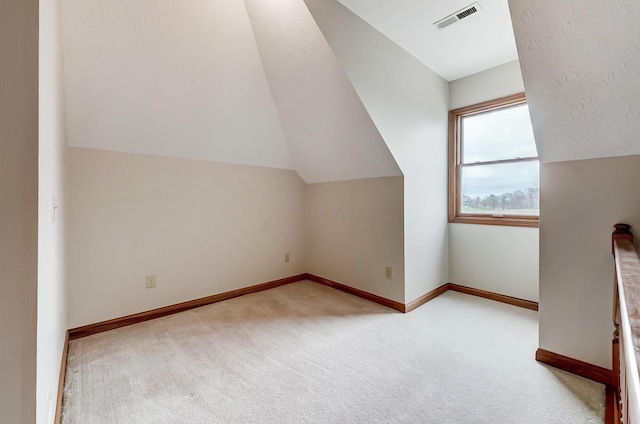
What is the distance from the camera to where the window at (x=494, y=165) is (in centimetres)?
259

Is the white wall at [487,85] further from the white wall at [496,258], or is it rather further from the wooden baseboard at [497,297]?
the wooden baseboard at [497,297]

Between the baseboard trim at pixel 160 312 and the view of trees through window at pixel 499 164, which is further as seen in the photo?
the view of trees through window at pixel 499 164

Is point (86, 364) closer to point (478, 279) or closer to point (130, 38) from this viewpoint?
point (130, 38)

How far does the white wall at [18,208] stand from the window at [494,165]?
3.34m

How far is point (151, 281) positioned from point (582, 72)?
3271 millimetres

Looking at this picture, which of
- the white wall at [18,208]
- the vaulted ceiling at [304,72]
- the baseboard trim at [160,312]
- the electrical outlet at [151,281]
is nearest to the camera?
the white wall at [18,208]

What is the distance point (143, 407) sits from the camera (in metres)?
1.38

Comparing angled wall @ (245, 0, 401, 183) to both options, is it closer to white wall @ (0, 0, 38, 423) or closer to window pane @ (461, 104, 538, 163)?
window pane @ (461, 104, 538, 163)

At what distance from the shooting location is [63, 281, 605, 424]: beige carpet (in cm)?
134

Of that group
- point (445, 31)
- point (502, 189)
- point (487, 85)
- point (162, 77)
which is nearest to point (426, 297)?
point (502, 189)

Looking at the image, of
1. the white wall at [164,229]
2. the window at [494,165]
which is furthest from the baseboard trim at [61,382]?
the window at [494,165]

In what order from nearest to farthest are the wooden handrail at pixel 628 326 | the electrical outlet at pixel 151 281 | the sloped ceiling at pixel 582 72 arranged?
the wooden handrail at pixel 628 326 < the sloped ceiling at pixel 582 72 < the electrical outlet at pixel 151 281

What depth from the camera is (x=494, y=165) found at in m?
2.81

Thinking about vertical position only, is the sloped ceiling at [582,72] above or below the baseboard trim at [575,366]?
above
